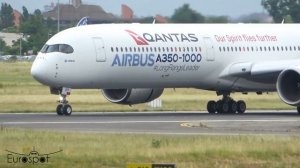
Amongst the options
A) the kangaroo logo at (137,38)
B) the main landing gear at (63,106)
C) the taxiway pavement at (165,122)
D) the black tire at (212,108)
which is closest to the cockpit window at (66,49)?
the main landing gear at (63,106)

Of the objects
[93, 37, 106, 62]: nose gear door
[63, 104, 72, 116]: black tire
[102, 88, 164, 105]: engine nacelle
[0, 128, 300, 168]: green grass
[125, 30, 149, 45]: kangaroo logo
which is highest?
[125, 30, 149, 45]: kangaroo logo

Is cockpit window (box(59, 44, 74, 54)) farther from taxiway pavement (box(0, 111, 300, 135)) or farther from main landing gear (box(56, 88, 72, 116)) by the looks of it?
taxiway pavement (box(0, 111, 300, 135))

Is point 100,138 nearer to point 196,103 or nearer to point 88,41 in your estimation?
point 88,41

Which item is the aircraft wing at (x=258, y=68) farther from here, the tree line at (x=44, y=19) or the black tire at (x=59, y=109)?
the tree line at (x=44, y=19)

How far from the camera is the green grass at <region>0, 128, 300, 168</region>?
29.9 metres

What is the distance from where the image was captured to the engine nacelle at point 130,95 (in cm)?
5316

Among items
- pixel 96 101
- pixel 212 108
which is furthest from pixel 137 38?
pixel 96 101

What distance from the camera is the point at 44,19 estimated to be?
15812 cm

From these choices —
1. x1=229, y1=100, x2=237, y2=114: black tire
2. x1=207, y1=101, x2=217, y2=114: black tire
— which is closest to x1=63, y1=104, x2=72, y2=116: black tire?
x1=207, y1=101, x2=217, y2=114: black tire

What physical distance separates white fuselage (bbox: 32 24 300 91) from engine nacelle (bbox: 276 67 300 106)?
1.98 meters

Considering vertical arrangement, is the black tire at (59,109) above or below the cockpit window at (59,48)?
below

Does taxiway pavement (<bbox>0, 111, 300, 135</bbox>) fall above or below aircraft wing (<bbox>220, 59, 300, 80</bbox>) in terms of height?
below

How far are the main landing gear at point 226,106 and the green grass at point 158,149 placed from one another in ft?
56.3

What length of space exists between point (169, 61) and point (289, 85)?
5271mm
